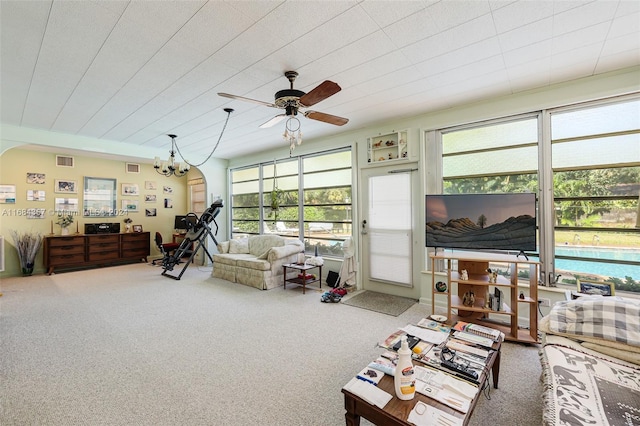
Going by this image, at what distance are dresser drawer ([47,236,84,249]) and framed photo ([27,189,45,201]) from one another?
988 millimetres

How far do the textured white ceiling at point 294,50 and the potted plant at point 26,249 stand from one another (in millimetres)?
3412

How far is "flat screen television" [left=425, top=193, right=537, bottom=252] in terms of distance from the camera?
9.70ft

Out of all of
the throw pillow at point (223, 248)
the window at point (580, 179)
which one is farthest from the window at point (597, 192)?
the throw pillow at point (223, 248)

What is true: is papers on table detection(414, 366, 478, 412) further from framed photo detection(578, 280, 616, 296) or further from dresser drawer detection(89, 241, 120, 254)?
dresser drawer detection(89, 241, 120, 254)

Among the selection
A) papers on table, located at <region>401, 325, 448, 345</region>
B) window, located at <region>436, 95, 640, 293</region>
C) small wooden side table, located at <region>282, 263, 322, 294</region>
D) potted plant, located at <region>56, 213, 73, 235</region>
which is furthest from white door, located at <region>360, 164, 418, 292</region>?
potted plant, located at <region>56, 213, 73, 235</region>

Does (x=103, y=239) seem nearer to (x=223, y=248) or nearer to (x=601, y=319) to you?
(x=223, y=248)

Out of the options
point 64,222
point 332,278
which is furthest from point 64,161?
point 332,278

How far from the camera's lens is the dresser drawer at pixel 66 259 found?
6.10 meters

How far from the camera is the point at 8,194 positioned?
5871 millimetres

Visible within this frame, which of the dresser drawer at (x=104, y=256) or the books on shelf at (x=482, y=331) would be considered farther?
the dresser drawer at (x=104, y=256)

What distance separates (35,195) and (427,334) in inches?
325

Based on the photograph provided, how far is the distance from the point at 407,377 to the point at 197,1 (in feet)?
8.49

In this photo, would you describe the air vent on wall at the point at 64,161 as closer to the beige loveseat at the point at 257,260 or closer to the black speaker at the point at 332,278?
the beige loveseat at the point at 257,260

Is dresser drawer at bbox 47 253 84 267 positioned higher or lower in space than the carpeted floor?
higher
